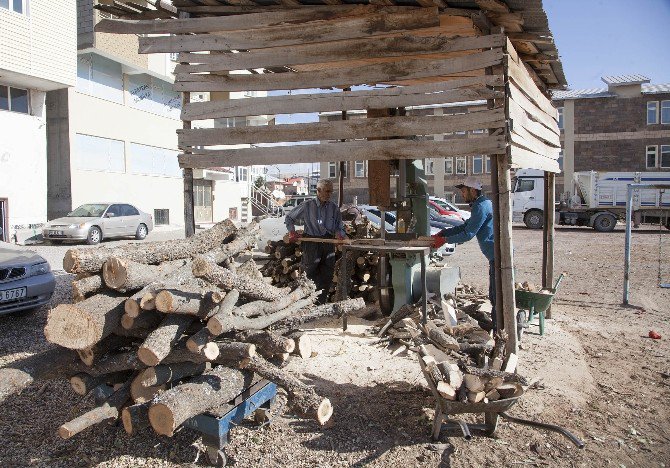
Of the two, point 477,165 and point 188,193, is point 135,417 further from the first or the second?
point 477,165

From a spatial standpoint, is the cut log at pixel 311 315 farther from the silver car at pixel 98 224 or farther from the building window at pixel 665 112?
the building window at pixel 665 112

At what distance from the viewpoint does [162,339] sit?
3557mm

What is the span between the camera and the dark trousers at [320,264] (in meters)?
8.36

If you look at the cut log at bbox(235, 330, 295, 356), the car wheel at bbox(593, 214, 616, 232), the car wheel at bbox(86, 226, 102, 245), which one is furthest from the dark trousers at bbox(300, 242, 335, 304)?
the car wheel at bbox(593, 214, 616, 232)

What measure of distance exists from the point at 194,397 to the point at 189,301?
0.66 m

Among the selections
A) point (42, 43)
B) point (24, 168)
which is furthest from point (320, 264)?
point (42, 43)

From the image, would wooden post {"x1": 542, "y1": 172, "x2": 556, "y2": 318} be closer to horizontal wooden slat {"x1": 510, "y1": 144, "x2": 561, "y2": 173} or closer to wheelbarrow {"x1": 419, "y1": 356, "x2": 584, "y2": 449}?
horizontal wooden slat {"x1": 510, "y1": 144, "x2": 561, "y2": 173}

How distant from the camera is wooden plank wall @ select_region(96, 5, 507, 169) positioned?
5242 mm

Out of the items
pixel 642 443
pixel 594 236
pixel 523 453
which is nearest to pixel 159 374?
pixel 523 453

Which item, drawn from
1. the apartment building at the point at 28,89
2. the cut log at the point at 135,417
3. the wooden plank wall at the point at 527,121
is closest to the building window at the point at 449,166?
the apartment building at the point at 28,89

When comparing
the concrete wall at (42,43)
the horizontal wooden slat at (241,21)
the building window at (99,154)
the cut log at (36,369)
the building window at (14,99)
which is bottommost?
the cut log at (36,369)

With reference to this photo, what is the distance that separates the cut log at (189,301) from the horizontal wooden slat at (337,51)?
2.97 metres

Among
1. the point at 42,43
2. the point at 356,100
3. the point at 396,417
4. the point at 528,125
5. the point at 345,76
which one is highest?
the point at 42,43

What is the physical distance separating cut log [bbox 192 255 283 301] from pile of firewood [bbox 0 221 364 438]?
0.01 meters
